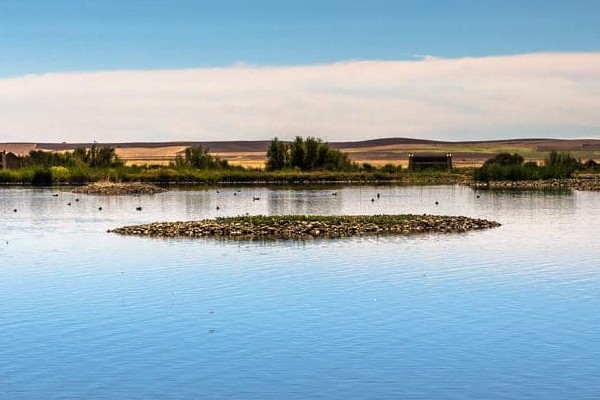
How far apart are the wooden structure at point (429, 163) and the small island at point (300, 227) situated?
11926 centimetres

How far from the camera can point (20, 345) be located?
2555cm

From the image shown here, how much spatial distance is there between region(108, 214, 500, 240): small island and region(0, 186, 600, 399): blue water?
291 cm

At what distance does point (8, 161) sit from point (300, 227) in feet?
460

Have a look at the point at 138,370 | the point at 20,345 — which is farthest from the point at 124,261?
the point at 138,370

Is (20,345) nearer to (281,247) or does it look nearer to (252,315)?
(252,315)

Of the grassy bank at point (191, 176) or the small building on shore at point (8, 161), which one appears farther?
the small building on shore at point (8, 161)

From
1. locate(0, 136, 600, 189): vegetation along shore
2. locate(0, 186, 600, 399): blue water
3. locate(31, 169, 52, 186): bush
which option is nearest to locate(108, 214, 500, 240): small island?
locate(0, 186, 600, 399): blue water

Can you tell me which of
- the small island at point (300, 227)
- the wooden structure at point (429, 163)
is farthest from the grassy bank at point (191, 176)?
the small island at point (300, 227)

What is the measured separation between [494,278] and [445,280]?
2.05 metres

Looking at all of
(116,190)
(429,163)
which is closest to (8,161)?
(116,190)

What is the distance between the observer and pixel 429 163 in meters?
182

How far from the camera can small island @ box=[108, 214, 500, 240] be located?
177ft

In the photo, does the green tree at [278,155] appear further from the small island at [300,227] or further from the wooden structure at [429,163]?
the small island at [300,227]

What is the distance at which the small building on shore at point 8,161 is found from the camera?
176 meters
